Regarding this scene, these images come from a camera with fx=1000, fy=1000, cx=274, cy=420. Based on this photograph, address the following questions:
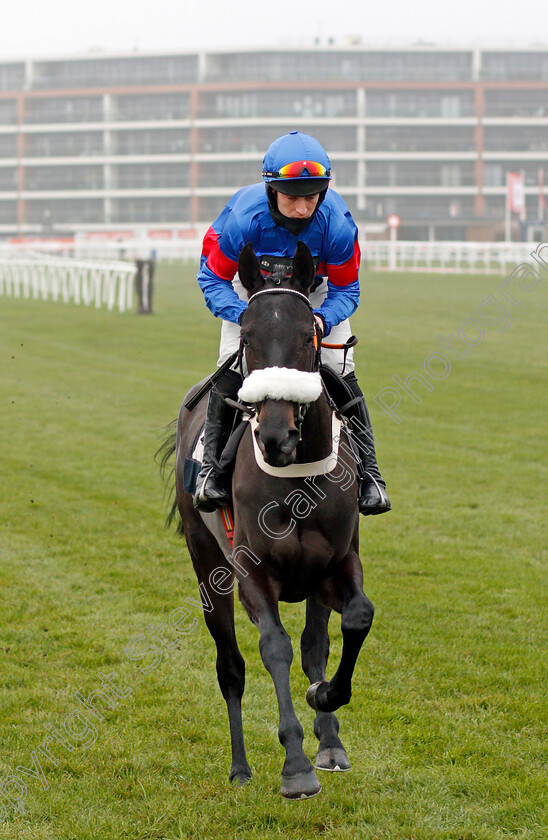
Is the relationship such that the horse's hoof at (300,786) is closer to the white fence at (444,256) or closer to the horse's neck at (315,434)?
the horse's neck at (315,434)

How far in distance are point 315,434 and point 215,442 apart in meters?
0.66

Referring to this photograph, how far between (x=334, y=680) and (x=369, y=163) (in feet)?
273

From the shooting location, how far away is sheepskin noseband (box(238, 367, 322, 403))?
11.6ft

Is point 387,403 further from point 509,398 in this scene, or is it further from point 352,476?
point 352,476

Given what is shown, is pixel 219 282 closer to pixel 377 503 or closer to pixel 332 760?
pixel 377 503

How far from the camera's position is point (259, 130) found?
281 feet

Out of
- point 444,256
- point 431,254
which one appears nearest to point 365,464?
point 444,256

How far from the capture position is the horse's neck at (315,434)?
3920 millimetres

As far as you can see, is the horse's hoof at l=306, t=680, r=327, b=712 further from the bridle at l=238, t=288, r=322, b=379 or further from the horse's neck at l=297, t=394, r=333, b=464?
the bridle at l=238, t=288, r=322, b=379

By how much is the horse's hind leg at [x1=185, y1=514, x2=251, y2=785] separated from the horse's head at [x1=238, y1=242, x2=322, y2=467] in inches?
54.9

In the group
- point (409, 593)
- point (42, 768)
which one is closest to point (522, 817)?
point (42, 768)

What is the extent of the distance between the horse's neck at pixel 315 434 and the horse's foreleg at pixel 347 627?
0.45 meters

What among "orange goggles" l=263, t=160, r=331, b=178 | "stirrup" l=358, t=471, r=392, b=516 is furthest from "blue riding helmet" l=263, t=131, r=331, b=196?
"stirrup" l=358, t=471, r=392, b=516

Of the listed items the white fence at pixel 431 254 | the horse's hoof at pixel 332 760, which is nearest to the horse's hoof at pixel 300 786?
the horse's hoof at pixel 332 760
